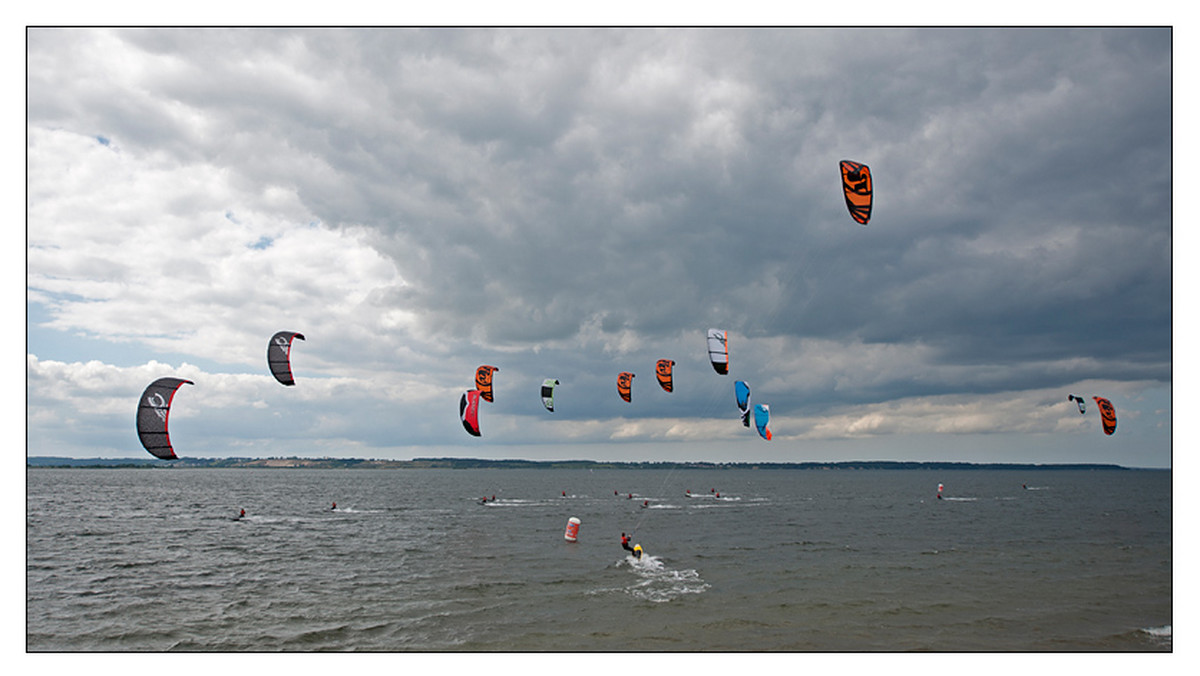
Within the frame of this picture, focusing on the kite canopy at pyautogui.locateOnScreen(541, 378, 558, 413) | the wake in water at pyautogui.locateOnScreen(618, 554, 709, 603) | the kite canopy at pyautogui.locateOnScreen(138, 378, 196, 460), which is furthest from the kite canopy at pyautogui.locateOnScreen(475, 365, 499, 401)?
the kite canopy at pyautogui.locateOnScreen(138, 378, 196, 460)

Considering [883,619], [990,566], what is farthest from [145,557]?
[990,566]

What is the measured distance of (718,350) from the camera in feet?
119

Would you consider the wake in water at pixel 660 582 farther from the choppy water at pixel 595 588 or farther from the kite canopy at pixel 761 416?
the kite canopy at pixel 761 416

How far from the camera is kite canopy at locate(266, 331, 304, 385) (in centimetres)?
2727

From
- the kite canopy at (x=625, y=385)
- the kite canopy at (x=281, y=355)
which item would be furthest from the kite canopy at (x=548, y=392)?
the kite canopy at (x=281, y=355)

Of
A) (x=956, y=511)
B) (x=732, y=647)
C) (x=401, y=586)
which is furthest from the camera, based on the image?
(x=956, y=511)

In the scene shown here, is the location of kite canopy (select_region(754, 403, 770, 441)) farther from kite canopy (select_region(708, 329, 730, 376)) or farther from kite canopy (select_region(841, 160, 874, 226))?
kite canopy (select_region(841, 160, 874, 226))

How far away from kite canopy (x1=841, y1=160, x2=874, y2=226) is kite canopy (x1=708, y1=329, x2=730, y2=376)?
14.1 m

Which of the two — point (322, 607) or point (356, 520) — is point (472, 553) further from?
point (356, 520)

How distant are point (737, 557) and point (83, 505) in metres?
71.6

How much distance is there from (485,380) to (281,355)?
2035 cm

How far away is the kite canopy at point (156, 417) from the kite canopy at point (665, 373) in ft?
106

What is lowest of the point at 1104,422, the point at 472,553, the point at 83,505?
the point at 83,505

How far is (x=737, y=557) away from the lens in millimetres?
31953
